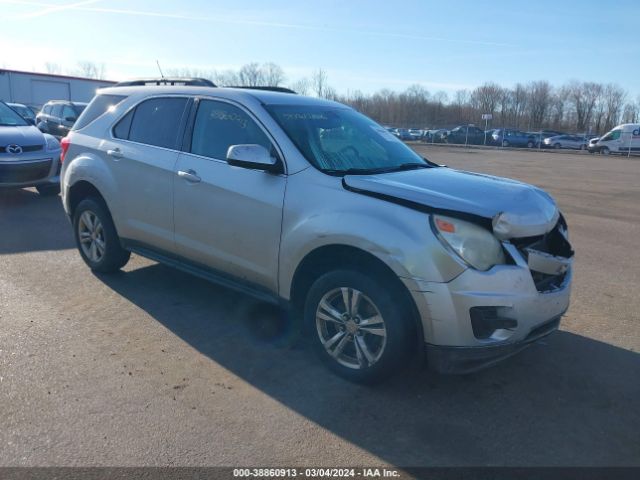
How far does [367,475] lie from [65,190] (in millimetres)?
4656

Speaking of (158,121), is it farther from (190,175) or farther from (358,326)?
(358,326)

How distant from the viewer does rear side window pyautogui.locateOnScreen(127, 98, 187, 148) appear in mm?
4949

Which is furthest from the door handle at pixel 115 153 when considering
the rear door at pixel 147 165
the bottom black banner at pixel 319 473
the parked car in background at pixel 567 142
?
the parked car in background at pixel 567 142

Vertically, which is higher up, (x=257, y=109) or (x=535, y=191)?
(x=257, y=109)

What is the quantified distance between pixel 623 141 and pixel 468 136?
16.3 m

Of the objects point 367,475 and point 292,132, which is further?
point 292,132

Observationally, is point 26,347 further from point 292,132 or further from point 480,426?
point 480,426

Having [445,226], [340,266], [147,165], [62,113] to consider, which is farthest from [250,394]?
[62,113]

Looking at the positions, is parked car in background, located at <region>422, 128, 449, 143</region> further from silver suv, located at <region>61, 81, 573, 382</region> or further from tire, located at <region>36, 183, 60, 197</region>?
silver suv, located at <region>61, 81, 573, 382</region>

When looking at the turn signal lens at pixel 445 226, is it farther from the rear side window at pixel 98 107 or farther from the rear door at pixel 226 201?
the rear side window at pixel 98 107

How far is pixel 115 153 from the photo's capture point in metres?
5.35

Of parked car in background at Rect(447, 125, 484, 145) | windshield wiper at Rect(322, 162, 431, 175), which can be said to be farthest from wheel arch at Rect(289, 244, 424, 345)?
parked car in background at Rect(447, 125, 484, 145)

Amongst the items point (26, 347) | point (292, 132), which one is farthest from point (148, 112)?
point (26, 347)

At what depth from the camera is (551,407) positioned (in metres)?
3.56
